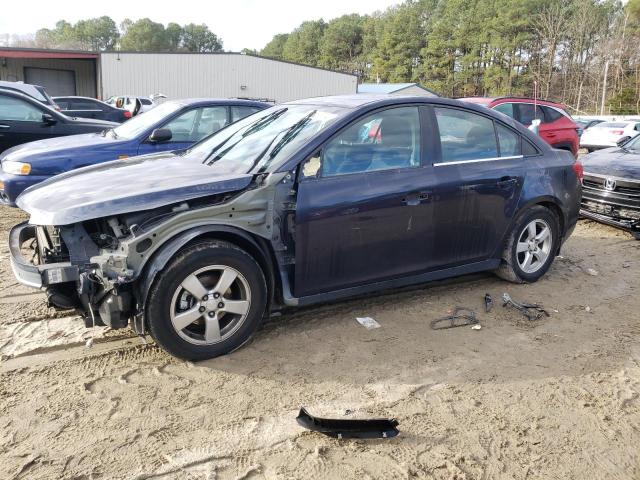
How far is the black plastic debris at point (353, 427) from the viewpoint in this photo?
2826mm

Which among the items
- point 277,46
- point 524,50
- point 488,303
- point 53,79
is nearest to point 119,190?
point 488,303

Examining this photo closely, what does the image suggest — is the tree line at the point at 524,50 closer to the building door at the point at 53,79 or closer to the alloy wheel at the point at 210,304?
the building door at the point at 53,79

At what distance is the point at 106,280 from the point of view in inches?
127

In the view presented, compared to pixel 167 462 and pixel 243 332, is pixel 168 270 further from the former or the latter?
pixel 167 462

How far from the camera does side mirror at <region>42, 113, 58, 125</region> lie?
839 centimetres

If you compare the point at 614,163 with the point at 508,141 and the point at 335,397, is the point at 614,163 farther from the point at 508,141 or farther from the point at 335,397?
the point at 335,397

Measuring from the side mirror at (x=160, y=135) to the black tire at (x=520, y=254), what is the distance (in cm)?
417

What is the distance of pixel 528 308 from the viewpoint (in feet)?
15.2

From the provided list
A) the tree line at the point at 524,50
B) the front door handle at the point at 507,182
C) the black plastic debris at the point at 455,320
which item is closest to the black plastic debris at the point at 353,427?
the black plastic debris at the point at 455,320

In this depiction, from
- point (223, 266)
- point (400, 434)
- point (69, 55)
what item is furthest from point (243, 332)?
point (69, 55)

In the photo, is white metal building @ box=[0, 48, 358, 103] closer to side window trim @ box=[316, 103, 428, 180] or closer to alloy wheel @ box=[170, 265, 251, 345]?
side window trim @ box=[316, 103, 428, 180]

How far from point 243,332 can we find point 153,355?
2.02ft

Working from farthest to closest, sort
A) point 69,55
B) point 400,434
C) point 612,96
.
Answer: point 612,96 < point 69,55 < point 400,434

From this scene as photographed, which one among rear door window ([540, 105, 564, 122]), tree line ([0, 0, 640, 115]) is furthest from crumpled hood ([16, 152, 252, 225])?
tree line ([0, 0, 640, 115])
